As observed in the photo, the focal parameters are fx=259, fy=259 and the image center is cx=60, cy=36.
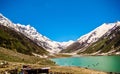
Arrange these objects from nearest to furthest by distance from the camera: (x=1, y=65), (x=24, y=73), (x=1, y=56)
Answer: (x=24, y=73) < (x=1, y=65) < (x=1, y=56)

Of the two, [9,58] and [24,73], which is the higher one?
[9,58]

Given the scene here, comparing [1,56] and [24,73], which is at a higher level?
[1,56]

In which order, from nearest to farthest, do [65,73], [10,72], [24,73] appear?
[24,73]
[10,72]
[65,73]

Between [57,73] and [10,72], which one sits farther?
[57,73]

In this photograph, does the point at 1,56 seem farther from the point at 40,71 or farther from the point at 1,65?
the point at 40,71

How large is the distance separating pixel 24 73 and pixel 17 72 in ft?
25.2

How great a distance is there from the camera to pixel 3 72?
2552 inches

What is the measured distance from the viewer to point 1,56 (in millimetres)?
107000

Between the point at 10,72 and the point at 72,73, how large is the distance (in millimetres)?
16709

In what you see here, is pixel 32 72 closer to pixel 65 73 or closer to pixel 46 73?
pixel 46 73

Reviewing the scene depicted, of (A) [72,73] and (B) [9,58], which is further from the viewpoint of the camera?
(B) [9,58]

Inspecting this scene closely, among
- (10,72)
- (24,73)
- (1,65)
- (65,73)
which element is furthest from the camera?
(1,65)

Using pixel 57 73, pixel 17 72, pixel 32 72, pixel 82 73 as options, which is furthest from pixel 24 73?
pixel 82 73

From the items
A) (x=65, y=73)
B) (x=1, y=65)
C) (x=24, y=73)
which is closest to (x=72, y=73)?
(x=65, y=73)
